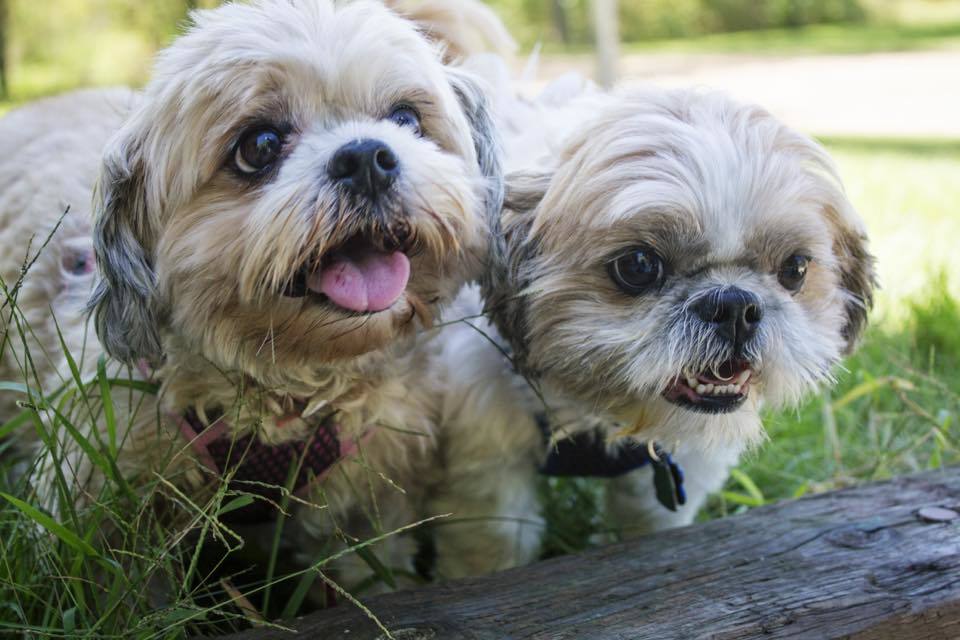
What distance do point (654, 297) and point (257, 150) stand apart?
3.14ft

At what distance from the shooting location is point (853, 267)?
2.68 meters

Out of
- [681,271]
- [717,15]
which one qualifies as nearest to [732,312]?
[681,271]

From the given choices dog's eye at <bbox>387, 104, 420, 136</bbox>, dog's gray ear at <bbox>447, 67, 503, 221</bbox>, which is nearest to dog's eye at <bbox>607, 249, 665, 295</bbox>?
dog's gray ear at <bbox>447, 67, 503, 221</bbox>

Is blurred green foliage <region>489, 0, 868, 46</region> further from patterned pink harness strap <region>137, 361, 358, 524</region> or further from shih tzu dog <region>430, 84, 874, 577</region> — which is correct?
patterned pink harness strap <region>137, 361, 358, 524</region>

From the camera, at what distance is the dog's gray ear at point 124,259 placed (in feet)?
7.46

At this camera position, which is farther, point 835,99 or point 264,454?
point 835,99

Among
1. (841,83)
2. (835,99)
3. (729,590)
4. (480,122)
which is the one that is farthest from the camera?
(841,83)

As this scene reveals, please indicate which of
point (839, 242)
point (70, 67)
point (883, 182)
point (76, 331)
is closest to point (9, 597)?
point (76, 331)

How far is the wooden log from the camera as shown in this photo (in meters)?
1.98

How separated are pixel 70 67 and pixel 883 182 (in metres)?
11.8

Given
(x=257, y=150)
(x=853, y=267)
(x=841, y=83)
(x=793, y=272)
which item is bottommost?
(x=257, y=150)

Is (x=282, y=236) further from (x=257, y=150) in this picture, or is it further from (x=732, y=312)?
(x=732, y=312)

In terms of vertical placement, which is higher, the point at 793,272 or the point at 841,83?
the point at 841,83

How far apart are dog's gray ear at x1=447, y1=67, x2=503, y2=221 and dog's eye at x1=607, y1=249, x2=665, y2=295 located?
0.42 meters
